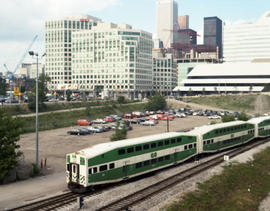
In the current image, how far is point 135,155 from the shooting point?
3069 centimetres

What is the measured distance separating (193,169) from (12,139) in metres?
21.1

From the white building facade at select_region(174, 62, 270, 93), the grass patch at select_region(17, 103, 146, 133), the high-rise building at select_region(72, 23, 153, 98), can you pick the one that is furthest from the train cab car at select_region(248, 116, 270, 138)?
the high-rise building at select_region(72, 23, 153, 98)

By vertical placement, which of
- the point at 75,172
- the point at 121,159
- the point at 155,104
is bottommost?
the point at 75,172

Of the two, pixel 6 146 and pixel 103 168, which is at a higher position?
pixel 6 146

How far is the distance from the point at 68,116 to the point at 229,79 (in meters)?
120

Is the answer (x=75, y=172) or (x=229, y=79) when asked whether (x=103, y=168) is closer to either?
(x=75, y=172)

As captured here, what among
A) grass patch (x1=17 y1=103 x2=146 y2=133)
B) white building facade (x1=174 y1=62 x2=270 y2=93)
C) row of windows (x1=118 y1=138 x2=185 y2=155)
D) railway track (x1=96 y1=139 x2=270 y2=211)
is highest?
white building facade (x1=174 y1=62 x2=270 y2=93)

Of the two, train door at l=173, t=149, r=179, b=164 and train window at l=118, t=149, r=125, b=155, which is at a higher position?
train window at l=118, t=149, r=125, b=155

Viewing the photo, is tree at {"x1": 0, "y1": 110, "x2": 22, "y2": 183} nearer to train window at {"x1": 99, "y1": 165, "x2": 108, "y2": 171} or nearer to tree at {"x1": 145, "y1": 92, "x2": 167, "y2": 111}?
train window at {"x1": 99, "y1": 165, "x2": 108, "y2": 171}

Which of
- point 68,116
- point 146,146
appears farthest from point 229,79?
point 146,146

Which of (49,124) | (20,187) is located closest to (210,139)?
(20,187)

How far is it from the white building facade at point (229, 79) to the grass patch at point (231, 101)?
19.2 m

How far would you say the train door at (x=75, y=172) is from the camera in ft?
87.6

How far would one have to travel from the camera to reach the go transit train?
87.3ft
